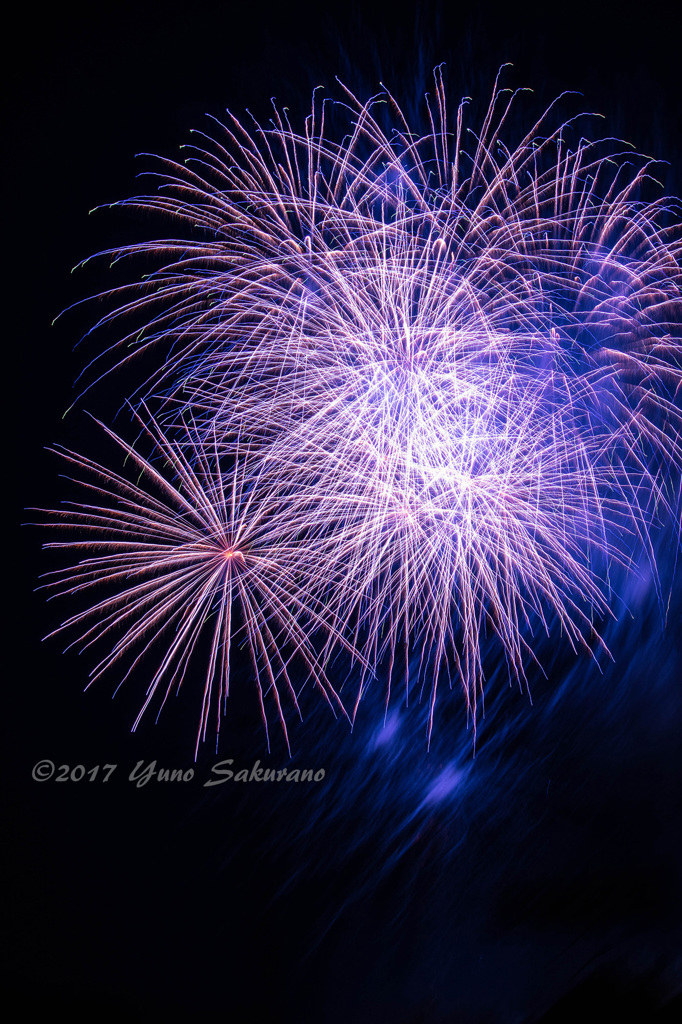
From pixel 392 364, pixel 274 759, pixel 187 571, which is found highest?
pixel 392 364

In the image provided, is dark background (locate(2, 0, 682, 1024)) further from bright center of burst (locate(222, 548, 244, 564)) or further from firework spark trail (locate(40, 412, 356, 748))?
bright center of burst (locate(222, 548, 244, 564))

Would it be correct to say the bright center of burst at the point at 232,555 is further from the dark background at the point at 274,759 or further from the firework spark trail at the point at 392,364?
the dark background at the point at 274,759

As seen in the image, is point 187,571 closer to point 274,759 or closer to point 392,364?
point 274,759

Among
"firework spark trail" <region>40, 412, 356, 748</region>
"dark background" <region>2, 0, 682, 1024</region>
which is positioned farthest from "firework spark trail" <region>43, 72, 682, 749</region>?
"dark background" <region>2, 0, 682, 1024</region>

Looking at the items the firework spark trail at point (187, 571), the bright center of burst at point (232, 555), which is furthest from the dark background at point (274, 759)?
the bright center of burst at point (232, 555)

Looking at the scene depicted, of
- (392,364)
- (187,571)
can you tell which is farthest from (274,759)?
(392,364)

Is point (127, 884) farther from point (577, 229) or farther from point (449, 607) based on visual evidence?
point (577, 229)

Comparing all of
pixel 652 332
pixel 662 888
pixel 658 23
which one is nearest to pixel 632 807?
pixel 662 888
